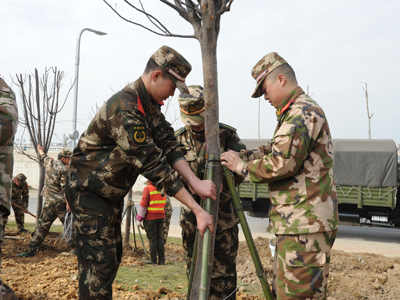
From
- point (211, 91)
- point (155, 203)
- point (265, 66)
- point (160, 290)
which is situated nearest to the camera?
point (265, 66)

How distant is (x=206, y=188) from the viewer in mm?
2697

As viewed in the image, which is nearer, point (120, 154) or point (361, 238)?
point (120, 154)

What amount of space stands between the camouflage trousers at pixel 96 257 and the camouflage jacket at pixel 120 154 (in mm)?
107

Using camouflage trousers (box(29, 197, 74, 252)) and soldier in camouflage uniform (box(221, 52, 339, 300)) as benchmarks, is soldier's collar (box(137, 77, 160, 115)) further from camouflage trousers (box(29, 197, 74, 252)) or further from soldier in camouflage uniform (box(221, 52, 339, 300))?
camouflage trousers (box(29, 197, 74, 252))

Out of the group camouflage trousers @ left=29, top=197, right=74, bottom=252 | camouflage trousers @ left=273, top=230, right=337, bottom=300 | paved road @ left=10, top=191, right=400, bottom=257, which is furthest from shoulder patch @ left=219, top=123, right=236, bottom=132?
paved road @ left=10, top=191, right=400, bottom=257

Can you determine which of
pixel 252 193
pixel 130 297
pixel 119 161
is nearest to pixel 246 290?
pixel 130 297

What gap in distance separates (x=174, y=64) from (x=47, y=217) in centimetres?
603

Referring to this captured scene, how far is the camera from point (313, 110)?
2529mm

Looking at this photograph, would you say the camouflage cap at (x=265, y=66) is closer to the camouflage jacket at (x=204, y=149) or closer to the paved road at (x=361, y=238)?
the camouflage jacket at (x=204, y=149)

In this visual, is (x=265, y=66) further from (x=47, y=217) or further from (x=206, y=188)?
(x=47, y=217)

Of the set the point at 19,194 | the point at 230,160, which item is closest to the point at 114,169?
the point at 230,160

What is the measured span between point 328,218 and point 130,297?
260cm

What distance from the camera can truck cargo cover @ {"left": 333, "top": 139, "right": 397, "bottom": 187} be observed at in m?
11.2

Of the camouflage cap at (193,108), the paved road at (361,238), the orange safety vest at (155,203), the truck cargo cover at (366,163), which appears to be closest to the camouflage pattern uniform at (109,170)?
the camouflage cap at (193,108)
